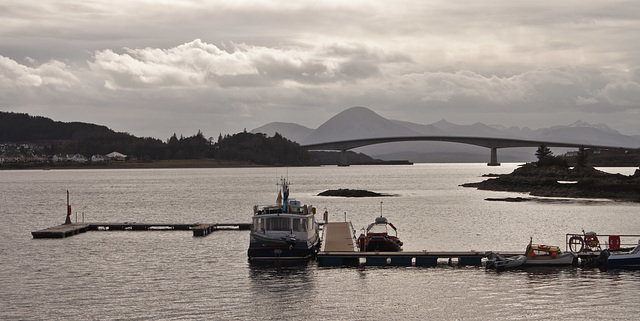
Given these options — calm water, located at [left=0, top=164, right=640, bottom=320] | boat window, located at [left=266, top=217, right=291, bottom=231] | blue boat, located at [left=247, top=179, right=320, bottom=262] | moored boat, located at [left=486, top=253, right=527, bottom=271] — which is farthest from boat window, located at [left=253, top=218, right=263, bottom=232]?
moored boat, located at [left=486, top=253, right=527, bottom=271]

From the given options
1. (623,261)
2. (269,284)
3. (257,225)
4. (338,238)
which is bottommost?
(269,284)

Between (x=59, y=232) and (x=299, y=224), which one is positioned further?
(x=59, y=232)

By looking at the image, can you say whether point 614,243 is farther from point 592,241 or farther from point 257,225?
point 257,225

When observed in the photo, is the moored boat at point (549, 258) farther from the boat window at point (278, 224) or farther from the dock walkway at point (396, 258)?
the boat window at point (278, 224)

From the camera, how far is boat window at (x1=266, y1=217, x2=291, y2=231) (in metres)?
42.4

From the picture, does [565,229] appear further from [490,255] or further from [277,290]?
[277,290]

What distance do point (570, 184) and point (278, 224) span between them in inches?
2863

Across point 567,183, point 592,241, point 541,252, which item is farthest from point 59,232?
point 567,183

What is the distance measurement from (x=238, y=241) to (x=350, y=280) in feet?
57.2

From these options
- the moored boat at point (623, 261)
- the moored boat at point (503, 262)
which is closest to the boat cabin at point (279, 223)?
the moored boat at point (503, 262)

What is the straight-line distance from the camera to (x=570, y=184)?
105 meters

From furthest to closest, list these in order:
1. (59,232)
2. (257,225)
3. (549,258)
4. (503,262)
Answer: (59,232), (257,225), (549,258), (503,262)

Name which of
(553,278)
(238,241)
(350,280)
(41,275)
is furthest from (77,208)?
(553,278)

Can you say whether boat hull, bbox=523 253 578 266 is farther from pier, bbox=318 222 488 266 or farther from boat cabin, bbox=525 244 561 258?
pier, bbox=318 222 488 266
